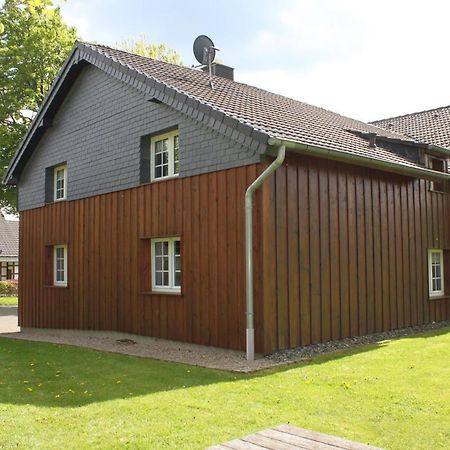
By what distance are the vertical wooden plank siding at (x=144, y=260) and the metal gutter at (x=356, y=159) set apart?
29.3 inches

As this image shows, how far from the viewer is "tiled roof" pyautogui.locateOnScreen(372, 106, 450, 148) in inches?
620

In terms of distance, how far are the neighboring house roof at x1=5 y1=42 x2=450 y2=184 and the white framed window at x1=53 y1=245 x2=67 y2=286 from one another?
3.27 meters

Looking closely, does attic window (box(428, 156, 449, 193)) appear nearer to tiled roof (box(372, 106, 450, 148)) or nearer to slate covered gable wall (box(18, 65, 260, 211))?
tiled roof (box(372, 106, 450, 148))

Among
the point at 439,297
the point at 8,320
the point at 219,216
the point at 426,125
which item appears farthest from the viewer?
the point at 8,320

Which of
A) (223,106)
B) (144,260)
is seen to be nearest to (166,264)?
(144,260)

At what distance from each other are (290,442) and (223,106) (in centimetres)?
747

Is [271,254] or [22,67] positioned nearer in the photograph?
[271,254]

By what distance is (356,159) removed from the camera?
10.0 meters

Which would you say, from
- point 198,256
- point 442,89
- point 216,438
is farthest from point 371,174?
point 442,89

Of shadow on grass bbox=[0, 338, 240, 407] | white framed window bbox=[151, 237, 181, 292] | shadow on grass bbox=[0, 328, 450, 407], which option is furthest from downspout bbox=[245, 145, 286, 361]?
white framed window bbox=[151, 237, 181, 292]

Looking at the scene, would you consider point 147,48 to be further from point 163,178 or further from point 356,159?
point 356,159

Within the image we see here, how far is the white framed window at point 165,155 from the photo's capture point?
11188 millimetres

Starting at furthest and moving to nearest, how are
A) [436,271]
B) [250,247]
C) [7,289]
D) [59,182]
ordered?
[7,289] < [59,182] < [436,271] < [250,247]

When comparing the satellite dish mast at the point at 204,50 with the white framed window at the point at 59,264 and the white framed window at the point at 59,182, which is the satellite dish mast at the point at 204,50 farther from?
the white framed window at the point at 59,264
